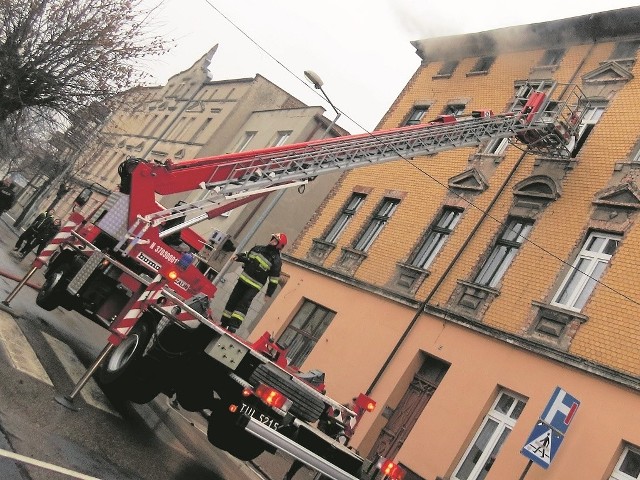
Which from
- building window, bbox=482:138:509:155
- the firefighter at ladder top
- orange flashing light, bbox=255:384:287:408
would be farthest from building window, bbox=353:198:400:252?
orange flashing light, bbox=255:384:287:408

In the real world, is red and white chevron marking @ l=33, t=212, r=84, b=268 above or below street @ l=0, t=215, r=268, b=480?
above

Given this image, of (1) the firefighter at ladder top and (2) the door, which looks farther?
Answer: (2) the door

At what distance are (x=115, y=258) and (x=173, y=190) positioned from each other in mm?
1320

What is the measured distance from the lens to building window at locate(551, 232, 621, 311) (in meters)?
10.9

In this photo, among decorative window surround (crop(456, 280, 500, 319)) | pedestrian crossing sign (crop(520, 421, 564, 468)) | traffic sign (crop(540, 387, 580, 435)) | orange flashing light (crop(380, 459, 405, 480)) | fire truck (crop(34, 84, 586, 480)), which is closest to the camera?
fire truck (crop(34, 84, 586, 480))

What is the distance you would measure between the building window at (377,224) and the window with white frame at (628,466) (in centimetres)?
887

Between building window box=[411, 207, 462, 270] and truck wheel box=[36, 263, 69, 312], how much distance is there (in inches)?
327

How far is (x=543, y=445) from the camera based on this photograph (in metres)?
7.74

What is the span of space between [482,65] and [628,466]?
1262cm

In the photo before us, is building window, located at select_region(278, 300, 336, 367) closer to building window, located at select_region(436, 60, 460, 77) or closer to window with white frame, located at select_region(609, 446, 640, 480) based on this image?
window with white frame, located at select_region(609, 446, 640, 480)

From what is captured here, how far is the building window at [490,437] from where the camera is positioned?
34.1 ft

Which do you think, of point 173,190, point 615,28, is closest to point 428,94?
point 615,28

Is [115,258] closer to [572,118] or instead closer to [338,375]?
[338,375]

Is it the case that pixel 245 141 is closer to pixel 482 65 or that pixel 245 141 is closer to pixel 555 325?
pixel 482 65
